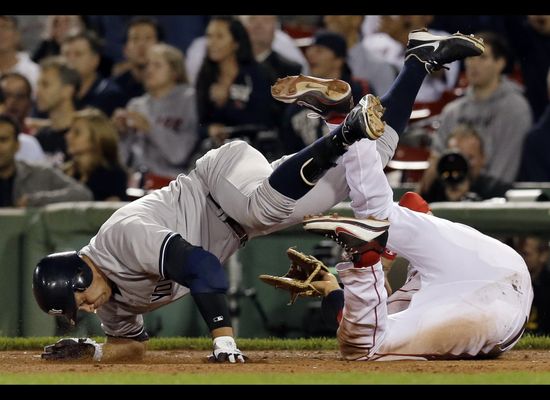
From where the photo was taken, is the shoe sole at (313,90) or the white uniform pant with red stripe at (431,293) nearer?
the white uniform pant with red stripe at (431,293)

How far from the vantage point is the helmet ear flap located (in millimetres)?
5973

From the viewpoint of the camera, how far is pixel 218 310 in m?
5.84

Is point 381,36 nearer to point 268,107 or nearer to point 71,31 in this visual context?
point 268,107

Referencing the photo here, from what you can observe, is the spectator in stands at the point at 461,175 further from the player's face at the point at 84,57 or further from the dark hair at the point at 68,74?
the player's face at the point at 84,57

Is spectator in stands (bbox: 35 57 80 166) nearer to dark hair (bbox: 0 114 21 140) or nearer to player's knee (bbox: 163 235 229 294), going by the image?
dark hair (bbox: 0 114 21 140)

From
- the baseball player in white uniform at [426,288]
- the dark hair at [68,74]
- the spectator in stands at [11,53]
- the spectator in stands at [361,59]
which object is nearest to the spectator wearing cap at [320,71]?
the spectator in stands at [361,59]

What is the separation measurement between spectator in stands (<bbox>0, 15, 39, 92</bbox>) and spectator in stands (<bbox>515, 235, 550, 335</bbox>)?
19.9 ft

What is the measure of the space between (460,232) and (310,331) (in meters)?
2.62

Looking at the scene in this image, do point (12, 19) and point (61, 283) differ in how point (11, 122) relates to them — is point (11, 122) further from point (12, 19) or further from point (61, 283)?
point (61, 283)

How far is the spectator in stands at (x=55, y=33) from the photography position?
12.3 m

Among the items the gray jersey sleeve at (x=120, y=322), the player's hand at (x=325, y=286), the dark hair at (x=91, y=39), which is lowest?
the gray jersey sleeve at (x=120, y=322)

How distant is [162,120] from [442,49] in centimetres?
505

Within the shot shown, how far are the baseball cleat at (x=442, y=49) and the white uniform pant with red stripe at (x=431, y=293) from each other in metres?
1.03

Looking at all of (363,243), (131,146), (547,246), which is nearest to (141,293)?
(363,243)
